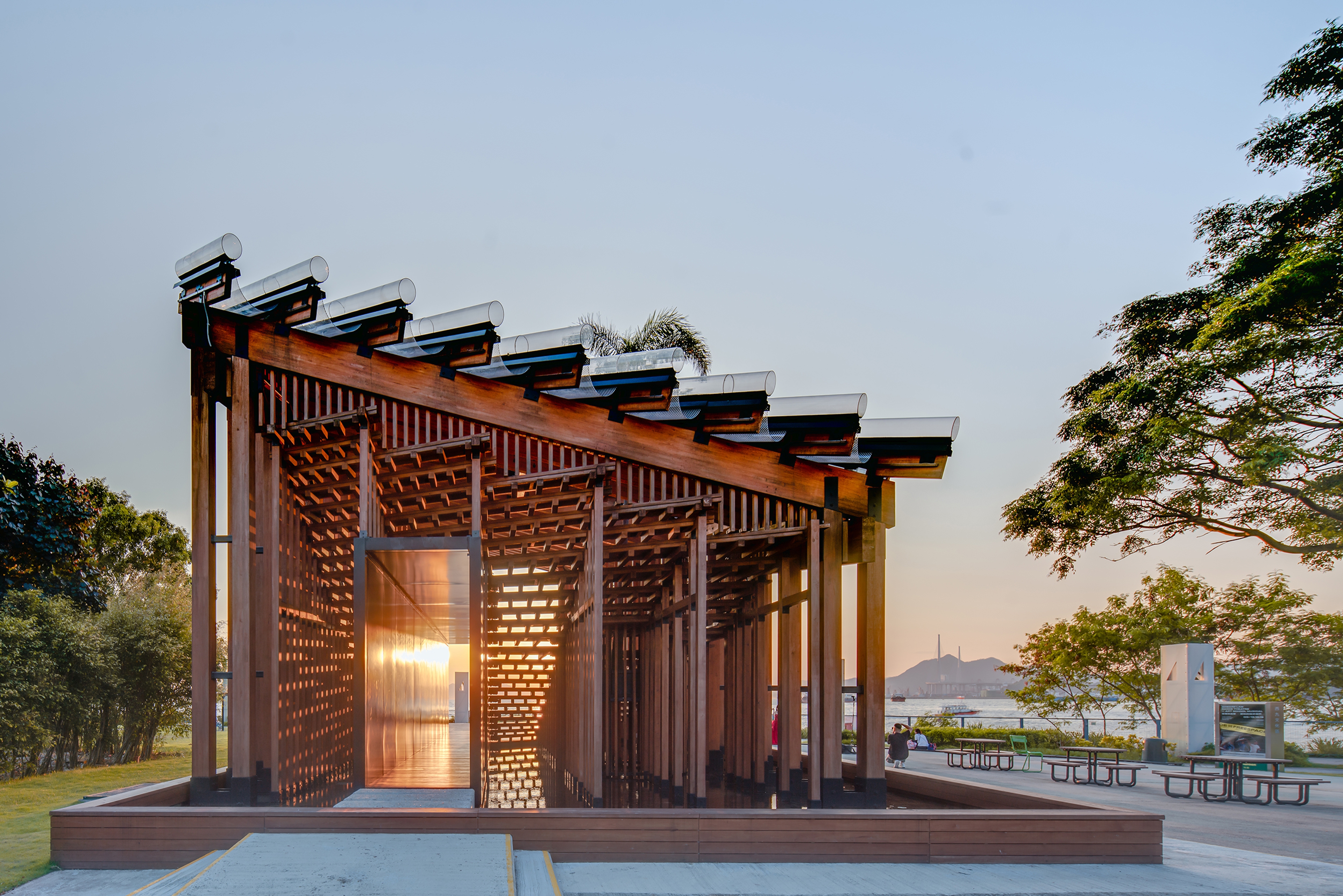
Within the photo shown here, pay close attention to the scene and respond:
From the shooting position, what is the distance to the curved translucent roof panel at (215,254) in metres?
9.48

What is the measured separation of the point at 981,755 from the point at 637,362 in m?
14.7

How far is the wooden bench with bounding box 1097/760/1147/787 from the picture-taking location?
52.1 feet

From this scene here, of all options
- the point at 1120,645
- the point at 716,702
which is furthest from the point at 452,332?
the point at 1120,645

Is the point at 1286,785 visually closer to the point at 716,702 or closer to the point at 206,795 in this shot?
the point at 716,702

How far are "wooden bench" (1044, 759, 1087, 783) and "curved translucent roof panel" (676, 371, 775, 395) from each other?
32.0ft

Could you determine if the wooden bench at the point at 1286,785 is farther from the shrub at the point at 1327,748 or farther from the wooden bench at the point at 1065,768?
the shrub at the point at 1327,748

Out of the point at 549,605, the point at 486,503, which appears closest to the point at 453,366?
the point at 486,503

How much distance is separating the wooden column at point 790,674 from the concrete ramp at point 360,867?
15.6ft

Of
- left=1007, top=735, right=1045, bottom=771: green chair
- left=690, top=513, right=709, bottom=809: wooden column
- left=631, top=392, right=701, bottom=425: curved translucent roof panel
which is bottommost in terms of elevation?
left=1007, top=735, right=1045, bottom=771: green chair

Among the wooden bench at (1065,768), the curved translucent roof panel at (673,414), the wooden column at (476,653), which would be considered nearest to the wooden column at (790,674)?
the curved translucent roof panel at (673,414)

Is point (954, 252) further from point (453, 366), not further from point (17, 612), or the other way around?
point (17, 612)

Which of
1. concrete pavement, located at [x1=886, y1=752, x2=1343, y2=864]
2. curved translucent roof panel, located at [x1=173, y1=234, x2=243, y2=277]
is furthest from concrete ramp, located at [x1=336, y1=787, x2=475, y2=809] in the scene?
concrete pavement, located at [x1=886, y1=752, x2=1343, y2=864]

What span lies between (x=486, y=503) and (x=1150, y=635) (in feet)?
69.3

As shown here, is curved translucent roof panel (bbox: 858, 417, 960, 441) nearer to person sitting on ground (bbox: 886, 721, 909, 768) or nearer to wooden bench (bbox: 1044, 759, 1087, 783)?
wooden bench (bbox: 1044, 759, 1087, 783)
